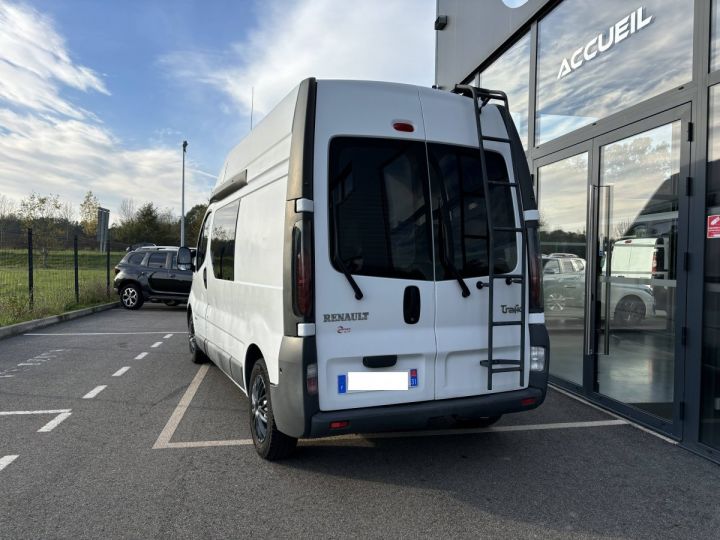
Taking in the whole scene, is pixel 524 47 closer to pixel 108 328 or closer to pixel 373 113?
pixel 373 113

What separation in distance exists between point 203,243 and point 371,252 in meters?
3.80

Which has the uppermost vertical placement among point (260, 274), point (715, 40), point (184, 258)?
point (715, 40)

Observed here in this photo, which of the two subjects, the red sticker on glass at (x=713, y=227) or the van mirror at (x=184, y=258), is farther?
the van mirror at (x=184, y=258)

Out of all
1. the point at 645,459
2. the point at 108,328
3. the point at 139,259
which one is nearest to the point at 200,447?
the point at 645,459

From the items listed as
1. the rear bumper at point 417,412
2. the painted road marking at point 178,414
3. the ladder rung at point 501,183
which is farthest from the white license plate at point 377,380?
the painted road marking at point 178,414

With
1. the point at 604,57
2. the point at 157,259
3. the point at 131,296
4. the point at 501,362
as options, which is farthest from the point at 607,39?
the point at 131,296

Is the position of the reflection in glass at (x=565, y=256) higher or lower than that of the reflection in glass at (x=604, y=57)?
lower

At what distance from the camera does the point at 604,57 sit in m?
5.60

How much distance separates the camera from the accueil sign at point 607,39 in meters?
5.03

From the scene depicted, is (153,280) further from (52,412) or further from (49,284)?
(52,412)

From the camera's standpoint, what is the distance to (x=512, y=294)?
12.0 ft

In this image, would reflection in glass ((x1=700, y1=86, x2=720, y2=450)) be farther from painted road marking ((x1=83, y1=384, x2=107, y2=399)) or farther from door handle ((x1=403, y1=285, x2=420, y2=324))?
painted road marking ((x1=83, y1=384, x2=107, y2=399))

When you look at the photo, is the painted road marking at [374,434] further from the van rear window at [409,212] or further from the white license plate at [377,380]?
the van rear window at [409,212]

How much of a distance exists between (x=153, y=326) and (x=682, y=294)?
10108 mm
